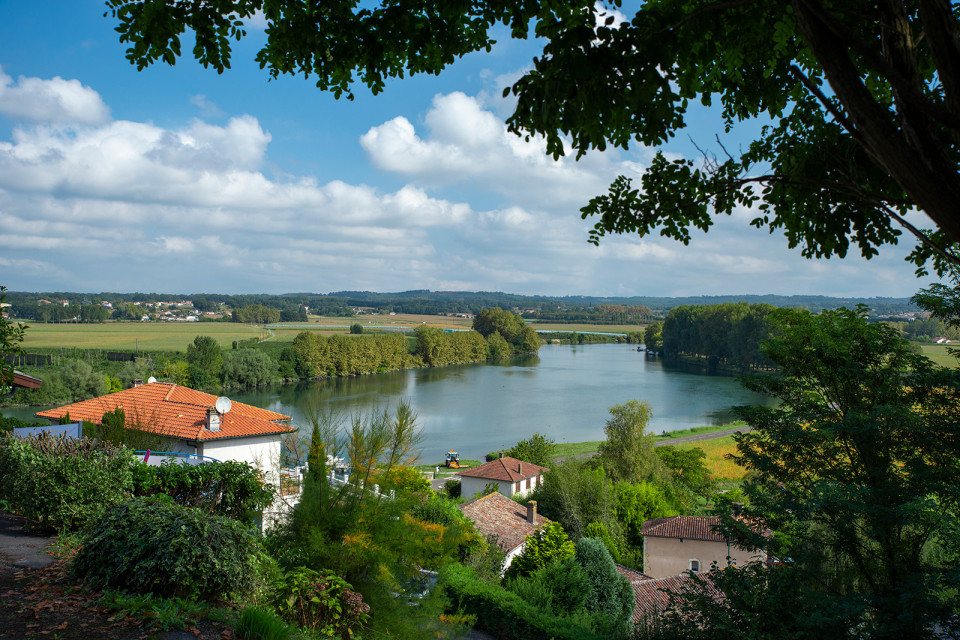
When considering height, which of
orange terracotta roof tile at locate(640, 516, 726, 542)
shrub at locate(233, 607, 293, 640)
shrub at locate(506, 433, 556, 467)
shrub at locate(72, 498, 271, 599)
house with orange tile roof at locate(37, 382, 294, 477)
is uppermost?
shrub at locate(72, 498, 271, 599)

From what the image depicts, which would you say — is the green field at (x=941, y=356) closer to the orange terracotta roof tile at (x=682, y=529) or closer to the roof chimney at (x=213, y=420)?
the orange terracotta roof tile at (x=682, y=529)

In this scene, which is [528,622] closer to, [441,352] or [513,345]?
[441,352]

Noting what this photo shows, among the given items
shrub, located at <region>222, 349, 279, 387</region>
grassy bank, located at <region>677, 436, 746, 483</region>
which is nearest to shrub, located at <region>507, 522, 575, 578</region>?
grassy bank, located at <region>677, 436, 746, 483</region>

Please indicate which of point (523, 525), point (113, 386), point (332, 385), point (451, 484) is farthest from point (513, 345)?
point (523, 525)

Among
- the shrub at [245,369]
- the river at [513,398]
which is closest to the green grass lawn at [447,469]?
the river at [513,398]

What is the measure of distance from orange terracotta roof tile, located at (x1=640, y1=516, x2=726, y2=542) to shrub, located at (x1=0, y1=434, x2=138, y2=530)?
1595 centimetres

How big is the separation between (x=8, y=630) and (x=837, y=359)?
1185cm

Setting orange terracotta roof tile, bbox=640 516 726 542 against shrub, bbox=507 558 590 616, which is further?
orange terracotta roof tile, bbox=640 516 726 542

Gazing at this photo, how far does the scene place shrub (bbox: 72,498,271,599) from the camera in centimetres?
449

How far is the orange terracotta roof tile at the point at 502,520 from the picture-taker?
18.7m

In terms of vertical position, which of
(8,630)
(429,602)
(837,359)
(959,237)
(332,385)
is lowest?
(332,385)

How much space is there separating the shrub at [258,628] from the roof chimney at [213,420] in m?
12.0

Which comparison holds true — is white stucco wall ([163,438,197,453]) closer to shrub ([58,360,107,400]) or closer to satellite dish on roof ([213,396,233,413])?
satellite dish on roof ([213,396,233,413])

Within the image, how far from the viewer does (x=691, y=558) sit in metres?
18.4
